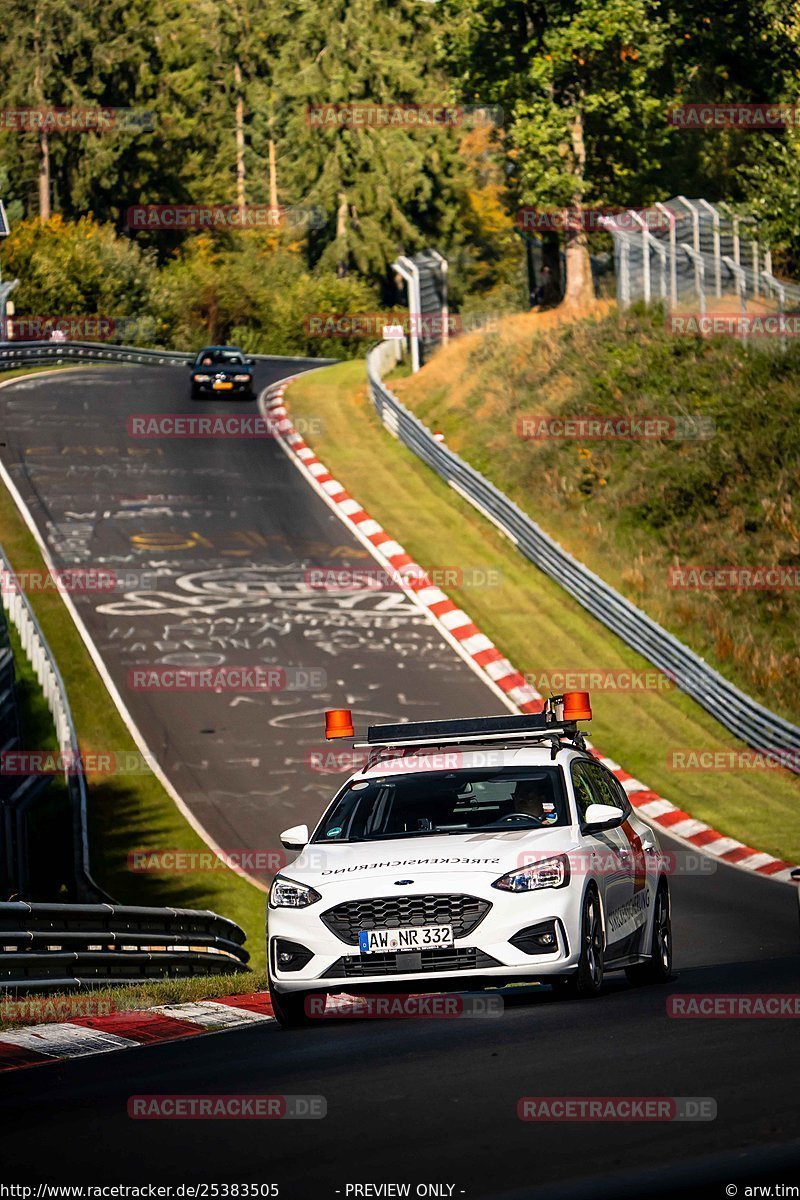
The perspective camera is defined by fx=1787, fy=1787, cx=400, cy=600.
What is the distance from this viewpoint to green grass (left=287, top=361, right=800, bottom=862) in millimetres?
24406

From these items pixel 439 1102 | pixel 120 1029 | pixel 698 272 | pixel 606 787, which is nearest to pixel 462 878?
pixel 120 1029

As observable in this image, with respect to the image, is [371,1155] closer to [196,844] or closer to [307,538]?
[196,844]

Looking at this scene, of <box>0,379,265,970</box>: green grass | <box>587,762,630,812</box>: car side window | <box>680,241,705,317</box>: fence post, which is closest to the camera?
<box>587,762,630,812</box>: car side window

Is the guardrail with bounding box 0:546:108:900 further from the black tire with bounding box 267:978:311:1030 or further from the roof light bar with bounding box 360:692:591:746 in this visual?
the black tire with bounding box 267:978:311:1030

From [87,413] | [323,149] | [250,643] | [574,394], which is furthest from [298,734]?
[323,149]

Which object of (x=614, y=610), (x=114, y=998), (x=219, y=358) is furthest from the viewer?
(x=219, y=358)

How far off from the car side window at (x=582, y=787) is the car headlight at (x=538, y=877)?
0.82 metres

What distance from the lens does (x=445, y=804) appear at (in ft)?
36.7

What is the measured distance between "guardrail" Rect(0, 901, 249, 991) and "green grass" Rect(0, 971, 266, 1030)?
0.55 ft

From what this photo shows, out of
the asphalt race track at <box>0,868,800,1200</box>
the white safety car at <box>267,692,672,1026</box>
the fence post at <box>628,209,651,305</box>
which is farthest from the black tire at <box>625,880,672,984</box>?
the fence post at <box>628,209,651,305</box>

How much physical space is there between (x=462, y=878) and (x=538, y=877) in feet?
1.45

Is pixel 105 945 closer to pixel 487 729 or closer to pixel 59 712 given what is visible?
pixel 487 729

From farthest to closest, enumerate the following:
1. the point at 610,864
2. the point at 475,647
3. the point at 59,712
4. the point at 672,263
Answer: the point at 672,263 → the point at 475,647 → the point at 59,712 → the point at 610,864

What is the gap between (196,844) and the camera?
21922mm
